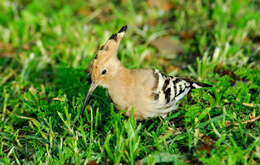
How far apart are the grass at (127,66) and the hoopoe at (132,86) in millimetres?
108

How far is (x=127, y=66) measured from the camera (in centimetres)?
369

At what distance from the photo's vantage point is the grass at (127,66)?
7.98 feet

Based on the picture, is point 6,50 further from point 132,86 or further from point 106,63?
A: point 132,86

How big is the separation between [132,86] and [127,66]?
92 centimetres

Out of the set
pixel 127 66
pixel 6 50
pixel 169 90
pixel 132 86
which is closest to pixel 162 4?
pixel 127 66

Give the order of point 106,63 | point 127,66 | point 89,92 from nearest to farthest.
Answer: point 106,63, point 89,92, point 127,66

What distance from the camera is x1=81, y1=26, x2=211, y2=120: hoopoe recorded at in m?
2.73

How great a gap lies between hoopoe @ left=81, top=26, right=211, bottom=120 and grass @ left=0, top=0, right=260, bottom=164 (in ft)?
0.35

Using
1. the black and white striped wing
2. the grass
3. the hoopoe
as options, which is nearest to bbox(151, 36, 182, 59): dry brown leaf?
the grass

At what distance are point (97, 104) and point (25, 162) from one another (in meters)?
0.83

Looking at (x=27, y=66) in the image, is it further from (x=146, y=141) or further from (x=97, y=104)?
(x=146, y=141)

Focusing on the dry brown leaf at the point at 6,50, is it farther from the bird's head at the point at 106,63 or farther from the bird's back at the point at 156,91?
the bird's back at the point at 156,91

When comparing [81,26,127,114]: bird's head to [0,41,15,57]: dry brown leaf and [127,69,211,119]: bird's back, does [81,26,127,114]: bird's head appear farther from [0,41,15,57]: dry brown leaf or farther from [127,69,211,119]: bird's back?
[0,41,15,57]: dry brown leaf

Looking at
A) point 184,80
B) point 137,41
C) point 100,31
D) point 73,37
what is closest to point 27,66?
point 73,37
